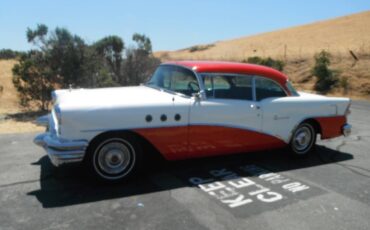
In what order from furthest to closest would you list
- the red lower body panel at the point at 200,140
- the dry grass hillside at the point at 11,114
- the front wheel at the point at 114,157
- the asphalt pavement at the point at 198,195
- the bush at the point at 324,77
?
the bush at the point at 324,77, the dry grass hillside at the point at 11,114, the red lower body panel at the point at 200,140, the front wheel at the point at 114,157, the asphalt pavement at the point at 198,195

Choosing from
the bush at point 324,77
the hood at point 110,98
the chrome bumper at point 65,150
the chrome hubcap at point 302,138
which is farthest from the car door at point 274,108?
the bush at point 324,77

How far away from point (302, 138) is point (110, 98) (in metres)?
3.34

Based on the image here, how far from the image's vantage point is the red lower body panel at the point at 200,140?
4.84 metres

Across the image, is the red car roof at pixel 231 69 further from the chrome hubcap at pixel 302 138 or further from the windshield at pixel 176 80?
the chrome hubcap at pixel 302 138

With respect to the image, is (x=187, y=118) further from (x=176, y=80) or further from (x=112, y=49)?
(x=112, y=49)

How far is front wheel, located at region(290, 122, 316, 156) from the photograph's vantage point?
20.1ft

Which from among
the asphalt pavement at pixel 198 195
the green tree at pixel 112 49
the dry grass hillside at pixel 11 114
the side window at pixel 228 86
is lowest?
the asphalt pavement at pixel 198 195

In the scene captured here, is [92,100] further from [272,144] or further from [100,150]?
[272,144]

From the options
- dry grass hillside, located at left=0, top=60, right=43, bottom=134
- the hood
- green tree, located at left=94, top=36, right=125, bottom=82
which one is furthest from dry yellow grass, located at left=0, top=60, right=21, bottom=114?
the hood

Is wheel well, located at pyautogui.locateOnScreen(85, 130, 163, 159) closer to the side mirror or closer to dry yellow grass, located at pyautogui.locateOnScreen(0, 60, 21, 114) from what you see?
the side mirror

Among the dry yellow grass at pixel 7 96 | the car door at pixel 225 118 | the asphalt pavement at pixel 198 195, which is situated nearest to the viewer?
the asphalt pavement at pixel 198 195

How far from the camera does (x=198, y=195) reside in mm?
4461

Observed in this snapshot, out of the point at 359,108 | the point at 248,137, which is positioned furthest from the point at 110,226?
the point at 359,108

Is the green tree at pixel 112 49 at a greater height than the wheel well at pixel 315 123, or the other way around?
the green tree at pixel 112 49
